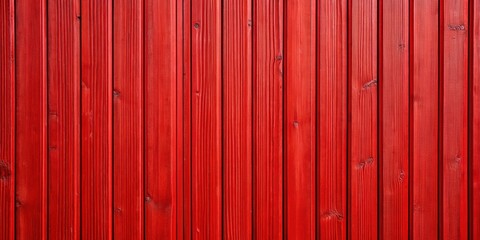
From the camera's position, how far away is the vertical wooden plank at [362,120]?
985 millimetres

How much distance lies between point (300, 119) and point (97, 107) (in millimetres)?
584

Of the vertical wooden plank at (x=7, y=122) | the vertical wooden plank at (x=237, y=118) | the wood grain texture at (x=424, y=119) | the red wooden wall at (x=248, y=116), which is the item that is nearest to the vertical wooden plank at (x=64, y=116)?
the red wooden wall at (x=248, y=116)

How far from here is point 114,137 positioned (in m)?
1.01

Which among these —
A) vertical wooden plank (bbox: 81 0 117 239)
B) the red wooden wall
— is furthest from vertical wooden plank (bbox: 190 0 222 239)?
vertical wooden plank (bbox: 81 0 117 239)

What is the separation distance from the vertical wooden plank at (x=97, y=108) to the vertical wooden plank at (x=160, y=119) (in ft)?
0.36

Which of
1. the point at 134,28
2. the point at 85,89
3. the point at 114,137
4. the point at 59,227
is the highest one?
the point at 134,28

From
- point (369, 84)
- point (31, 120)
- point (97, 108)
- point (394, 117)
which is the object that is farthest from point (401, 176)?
point (31, 120)

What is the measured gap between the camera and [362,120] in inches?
39.0

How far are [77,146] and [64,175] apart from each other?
92 millimetres

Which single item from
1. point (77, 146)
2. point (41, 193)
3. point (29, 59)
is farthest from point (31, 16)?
point (41, 193)

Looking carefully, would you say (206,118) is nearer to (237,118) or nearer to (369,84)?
(237,118)

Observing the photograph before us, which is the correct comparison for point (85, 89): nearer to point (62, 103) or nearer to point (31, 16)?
point (62, 103)

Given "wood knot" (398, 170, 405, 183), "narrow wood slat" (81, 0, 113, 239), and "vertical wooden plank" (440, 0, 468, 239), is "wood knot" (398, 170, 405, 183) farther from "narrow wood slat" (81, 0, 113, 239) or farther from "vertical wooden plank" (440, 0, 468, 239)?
"narrow wood slat" (81, 0, 113, 239)

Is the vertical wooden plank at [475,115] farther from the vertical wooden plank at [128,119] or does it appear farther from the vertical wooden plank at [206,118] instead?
the vertical wooden plank at [128,119]
